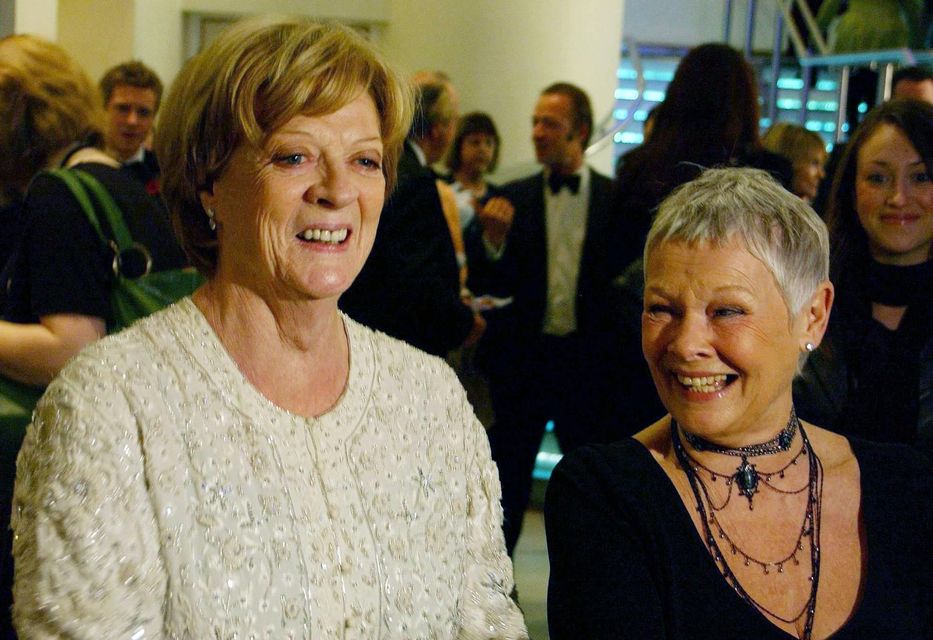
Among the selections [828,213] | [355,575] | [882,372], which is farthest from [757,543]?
[828,213]

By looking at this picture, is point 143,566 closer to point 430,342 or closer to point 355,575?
point 355,575

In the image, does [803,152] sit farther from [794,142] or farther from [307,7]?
[307,7]

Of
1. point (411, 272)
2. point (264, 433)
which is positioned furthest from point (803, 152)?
point (264, 433)

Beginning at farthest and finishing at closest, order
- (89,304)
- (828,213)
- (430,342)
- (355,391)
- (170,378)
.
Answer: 1. (430,342)
2. (828,213)
3. (89,304)
4. (355,391)
5. (170,378)

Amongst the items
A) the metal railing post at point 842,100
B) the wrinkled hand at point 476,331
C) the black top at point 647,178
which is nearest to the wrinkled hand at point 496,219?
the wrinkled hand at point 476,331

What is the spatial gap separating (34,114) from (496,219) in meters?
2.08

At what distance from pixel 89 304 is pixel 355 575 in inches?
43.7

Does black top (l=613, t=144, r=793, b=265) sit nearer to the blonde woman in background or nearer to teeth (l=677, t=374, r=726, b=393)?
teeth (l=677, t=374, r=726, b=393)

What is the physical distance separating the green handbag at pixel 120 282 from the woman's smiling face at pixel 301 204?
0.84 meters

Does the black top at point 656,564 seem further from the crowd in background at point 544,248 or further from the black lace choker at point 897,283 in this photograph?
the black lace choker at point 897,283

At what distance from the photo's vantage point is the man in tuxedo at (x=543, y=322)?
4371 millimetres

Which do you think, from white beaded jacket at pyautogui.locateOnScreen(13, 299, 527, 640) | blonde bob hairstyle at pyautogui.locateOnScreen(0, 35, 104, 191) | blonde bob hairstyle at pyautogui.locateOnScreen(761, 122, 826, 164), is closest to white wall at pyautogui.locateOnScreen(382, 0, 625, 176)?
blonde bob hairstyle at pyautogui.locateOnScreen(761, 122, 826, 164)

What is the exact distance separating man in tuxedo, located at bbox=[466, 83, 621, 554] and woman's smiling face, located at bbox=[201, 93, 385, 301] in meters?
2.44

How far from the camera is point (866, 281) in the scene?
9.56 ft
